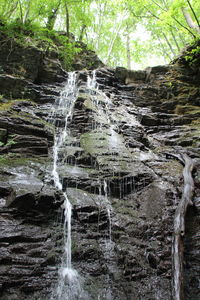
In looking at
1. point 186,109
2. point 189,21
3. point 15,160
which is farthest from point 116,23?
point 15,160

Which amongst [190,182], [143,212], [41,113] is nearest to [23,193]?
[143,212]

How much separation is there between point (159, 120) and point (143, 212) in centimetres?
687

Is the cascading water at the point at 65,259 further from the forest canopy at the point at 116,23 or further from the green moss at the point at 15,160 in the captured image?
the forest canopy at the point at 116,23

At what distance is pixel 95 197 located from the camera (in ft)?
19.1

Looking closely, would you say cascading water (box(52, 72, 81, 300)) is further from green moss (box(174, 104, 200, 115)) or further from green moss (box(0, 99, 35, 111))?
green moss (box(174, 104, 200, 115))

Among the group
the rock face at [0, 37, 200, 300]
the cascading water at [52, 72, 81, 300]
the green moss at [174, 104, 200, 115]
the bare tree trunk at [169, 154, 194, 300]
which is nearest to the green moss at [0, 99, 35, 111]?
the rock face at [0, 37, 200, 300]

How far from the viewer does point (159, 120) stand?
37.3ft

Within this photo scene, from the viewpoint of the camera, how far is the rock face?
4.11 m

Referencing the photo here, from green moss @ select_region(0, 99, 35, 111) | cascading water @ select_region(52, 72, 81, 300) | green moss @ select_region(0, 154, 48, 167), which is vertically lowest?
cascading water @ select_region(52, 72, 81, 300)

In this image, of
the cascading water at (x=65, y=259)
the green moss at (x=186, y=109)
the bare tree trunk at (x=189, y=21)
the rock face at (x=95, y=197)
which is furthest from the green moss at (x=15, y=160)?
the bare tree trunk at (x=189, y=21)

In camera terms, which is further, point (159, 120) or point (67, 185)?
point (159, 120)

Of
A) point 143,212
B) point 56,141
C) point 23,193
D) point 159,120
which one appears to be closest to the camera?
point 23,193

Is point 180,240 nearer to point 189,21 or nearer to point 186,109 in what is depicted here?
point 186,109

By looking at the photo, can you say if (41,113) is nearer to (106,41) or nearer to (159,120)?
(159,120)
